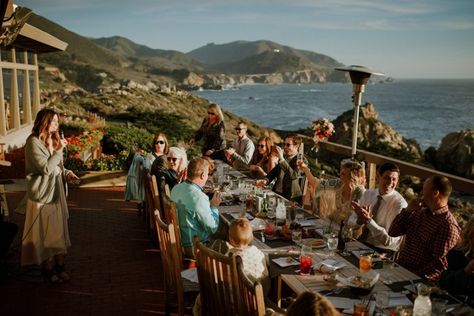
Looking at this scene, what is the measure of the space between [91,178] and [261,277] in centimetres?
710

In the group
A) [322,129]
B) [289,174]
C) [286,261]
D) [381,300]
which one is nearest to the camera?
[381,300]

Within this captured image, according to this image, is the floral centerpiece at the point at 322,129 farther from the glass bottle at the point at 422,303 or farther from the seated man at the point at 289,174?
the glass bottle at the point at 422,303

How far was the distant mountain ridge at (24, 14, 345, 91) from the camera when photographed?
68812mm

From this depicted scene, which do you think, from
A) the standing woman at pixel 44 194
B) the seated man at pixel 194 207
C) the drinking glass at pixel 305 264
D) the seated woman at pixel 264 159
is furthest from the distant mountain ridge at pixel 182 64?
the drinking glass at pixel 305 264

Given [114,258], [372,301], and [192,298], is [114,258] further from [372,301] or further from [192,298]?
[372,301]

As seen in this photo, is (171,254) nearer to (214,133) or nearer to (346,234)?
(346,234)

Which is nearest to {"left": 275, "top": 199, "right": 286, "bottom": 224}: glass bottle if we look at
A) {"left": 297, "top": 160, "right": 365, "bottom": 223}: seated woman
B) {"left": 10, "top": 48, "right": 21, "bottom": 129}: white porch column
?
{"left": 297, "top": 160, "right": 365, "bottom": 223}: seated woman

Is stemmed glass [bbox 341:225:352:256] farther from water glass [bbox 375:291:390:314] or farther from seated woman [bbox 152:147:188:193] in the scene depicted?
seated woman [bbox 152:147:188:193]

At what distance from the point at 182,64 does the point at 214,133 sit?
15547cm

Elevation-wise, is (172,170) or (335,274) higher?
(172,170)

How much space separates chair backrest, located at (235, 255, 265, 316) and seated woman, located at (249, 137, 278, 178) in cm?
407

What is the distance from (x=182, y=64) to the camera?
15825cm

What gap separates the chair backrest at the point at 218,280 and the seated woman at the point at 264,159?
3.69 m

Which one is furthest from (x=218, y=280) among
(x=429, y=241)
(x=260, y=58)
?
(x=260, y=58)
